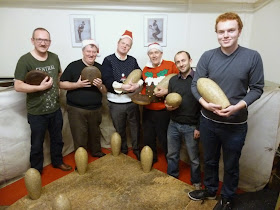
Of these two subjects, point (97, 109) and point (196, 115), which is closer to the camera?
point (196, 115)

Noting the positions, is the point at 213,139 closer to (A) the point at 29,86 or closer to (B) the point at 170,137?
(B) the point at 170,137

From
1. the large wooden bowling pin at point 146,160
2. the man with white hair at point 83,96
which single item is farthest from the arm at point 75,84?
the large wooden bowling pin at point 146,160

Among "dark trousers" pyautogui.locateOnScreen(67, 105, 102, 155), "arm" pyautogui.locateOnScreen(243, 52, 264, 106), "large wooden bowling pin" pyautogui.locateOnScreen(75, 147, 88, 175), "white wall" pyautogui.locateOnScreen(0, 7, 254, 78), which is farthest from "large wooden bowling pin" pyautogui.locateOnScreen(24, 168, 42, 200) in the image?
"white wall" pyautogui.locateOnScreen(0, 7, 254, 78)

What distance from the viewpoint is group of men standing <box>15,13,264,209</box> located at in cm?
159

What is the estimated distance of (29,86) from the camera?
2.19m

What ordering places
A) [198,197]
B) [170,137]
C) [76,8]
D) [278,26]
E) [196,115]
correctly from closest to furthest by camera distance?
[198,197] → [196,115] → [170,137] → [278,26] → [76,8]

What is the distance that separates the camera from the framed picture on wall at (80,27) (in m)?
3.18

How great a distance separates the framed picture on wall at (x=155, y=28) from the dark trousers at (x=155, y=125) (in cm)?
130

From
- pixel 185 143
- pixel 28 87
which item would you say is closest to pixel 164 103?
pixel 185 143

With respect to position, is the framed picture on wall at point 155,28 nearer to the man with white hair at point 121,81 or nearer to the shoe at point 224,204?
the man with white hair at point 121,81

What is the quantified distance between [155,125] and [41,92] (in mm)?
1291

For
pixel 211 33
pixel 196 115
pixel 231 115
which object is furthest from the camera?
pixel 211 33

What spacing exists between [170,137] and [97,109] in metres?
0.97

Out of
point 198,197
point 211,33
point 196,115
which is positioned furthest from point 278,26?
point 198,197
